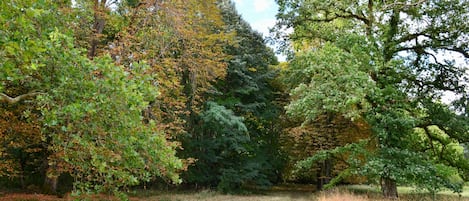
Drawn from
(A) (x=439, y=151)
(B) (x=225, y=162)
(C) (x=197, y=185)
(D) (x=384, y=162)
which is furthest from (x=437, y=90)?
(C) (x=197, y=185)

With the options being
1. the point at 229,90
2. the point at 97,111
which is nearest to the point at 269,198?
the point at 229,90

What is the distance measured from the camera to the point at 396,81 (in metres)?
11.1

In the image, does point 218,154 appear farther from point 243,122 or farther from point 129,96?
point 129,96

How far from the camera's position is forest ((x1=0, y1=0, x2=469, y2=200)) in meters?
4.27

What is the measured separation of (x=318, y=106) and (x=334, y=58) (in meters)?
1.98

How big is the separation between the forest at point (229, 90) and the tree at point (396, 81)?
4 centimetres

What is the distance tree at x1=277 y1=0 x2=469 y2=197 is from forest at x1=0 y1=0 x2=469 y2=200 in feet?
0.13

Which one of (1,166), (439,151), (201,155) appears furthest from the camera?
(201,155)

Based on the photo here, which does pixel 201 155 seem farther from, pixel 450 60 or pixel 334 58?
pixel 450 60

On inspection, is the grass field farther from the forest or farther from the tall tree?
the tall tree

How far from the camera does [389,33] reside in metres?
11.5

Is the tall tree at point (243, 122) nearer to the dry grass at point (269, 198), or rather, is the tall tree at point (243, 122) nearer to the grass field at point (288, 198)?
the grass field at point (288, 198)

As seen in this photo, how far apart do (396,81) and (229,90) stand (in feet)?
26.1

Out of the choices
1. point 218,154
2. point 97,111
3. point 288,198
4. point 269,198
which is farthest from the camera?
point 218,154
